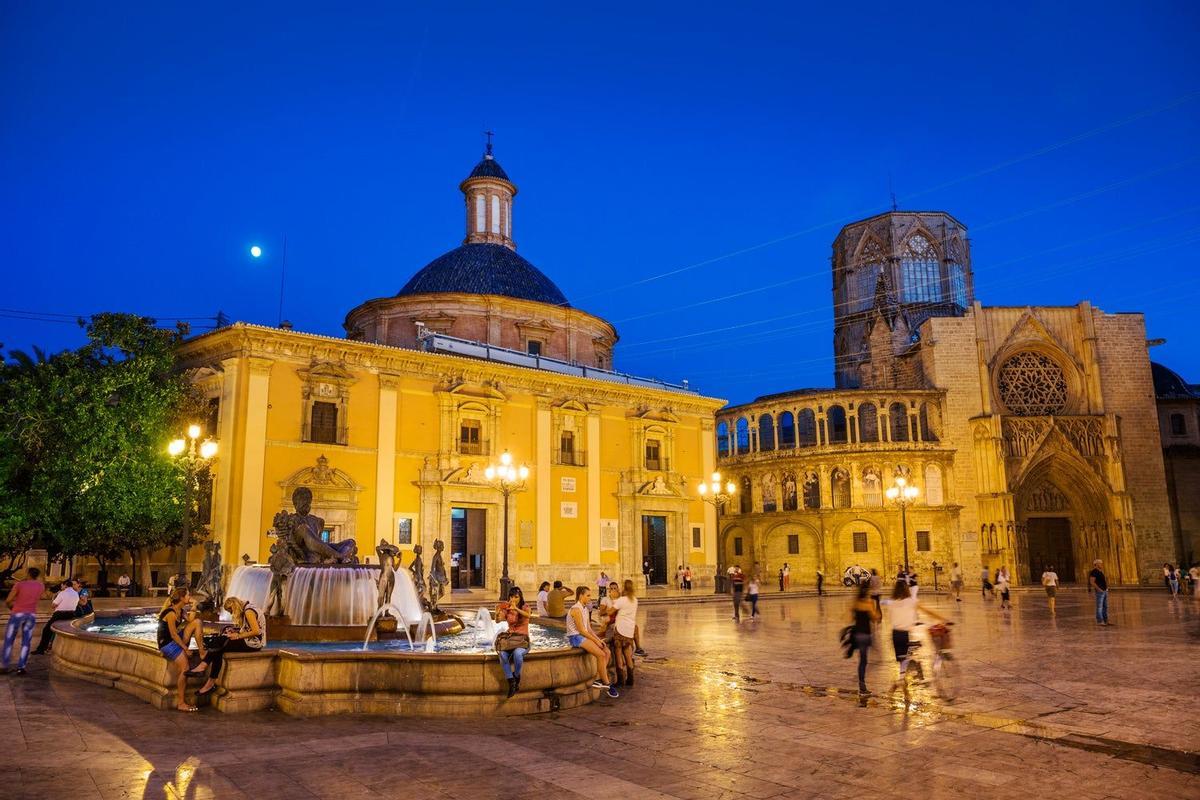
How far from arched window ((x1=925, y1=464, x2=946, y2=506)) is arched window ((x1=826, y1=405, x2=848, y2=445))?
18.3 feet

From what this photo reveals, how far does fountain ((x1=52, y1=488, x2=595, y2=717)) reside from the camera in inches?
310

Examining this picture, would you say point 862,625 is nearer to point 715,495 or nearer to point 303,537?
point 303,537

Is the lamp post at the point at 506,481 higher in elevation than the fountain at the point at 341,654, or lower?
higher

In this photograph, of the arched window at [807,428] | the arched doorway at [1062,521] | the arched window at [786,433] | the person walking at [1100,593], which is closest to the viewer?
the person walking at [1100,593]

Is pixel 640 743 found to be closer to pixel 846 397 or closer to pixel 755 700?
pixel 755 700

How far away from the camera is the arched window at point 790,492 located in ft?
134

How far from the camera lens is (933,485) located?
129ft

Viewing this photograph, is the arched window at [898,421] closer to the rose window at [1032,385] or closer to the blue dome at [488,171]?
the rose window at [1032,385]

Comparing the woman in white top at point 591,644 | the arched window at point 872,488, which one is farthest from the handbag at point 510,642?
the arched window at point 872,488

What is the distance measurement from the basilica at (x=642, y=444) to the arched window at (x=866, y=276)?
4193 mm

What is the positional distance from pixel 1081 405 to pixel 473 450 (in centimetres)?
3074

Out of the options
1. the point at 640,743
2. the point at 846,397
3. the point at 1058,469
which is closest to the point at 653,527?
the point at 846,397

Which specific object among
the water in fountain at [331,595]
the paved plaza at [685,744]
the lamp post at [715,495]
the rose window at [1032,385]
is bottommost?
the paved plaza at [685,744]

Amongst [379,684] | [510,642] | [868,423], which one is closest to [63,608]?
[379,684]
